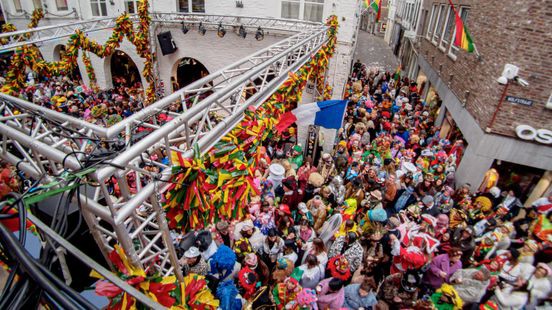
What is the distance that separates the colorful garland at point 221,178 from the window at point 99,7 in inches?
500

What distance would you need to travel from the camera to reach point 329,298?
3.98 meters

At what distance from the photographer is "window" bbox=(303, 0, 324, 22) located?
10.0 m

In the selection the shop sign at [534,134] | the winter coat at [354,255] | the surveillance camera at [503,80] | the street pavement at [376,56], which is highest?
the surveillance camera at [503,80]

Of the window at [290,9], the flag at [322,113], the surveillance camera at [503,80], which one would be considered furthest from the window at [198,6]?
the surveillance camera at [503,80]

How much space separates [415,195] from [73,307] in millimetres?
6750

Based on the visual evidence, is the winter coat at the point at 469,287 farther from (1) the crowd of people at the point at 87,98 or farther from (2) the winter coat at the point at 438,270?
(1) the crowd of people at the point at 87,98

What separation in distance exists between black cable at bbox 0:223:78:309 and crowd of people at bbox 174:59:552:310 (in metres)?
2.58

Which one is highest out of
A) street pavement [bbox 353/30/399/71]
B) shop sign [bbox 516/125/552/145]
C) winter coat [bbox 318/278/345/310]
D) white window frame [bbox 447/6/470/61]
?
white window frame [bbox 447/6/470/61]

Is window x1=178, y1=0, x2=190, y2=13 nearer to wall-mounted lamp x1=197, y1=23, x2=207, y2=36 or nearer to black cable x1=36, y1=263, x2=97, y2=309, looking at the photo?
wall-mounted lamp x1=197, y1=23, x2=207, y2=36

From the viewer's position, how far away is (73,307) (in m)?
1.59

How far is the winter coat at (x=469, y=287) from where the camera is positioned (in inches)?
164

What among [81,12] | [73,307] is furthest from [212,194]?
[81,12]

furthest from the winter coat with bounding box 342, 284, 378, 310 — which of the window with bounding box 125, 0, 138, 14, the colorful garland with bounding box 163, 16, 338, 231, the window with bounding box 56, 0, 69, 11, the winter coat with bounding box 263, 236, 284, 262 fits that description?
the window with bounding box 56, 0, 69, 11

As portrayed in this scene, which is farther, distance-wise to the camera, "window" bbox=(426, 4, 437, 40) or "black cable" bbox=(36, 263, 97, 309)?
"window" bbox=(426, 4, 437, 40)
